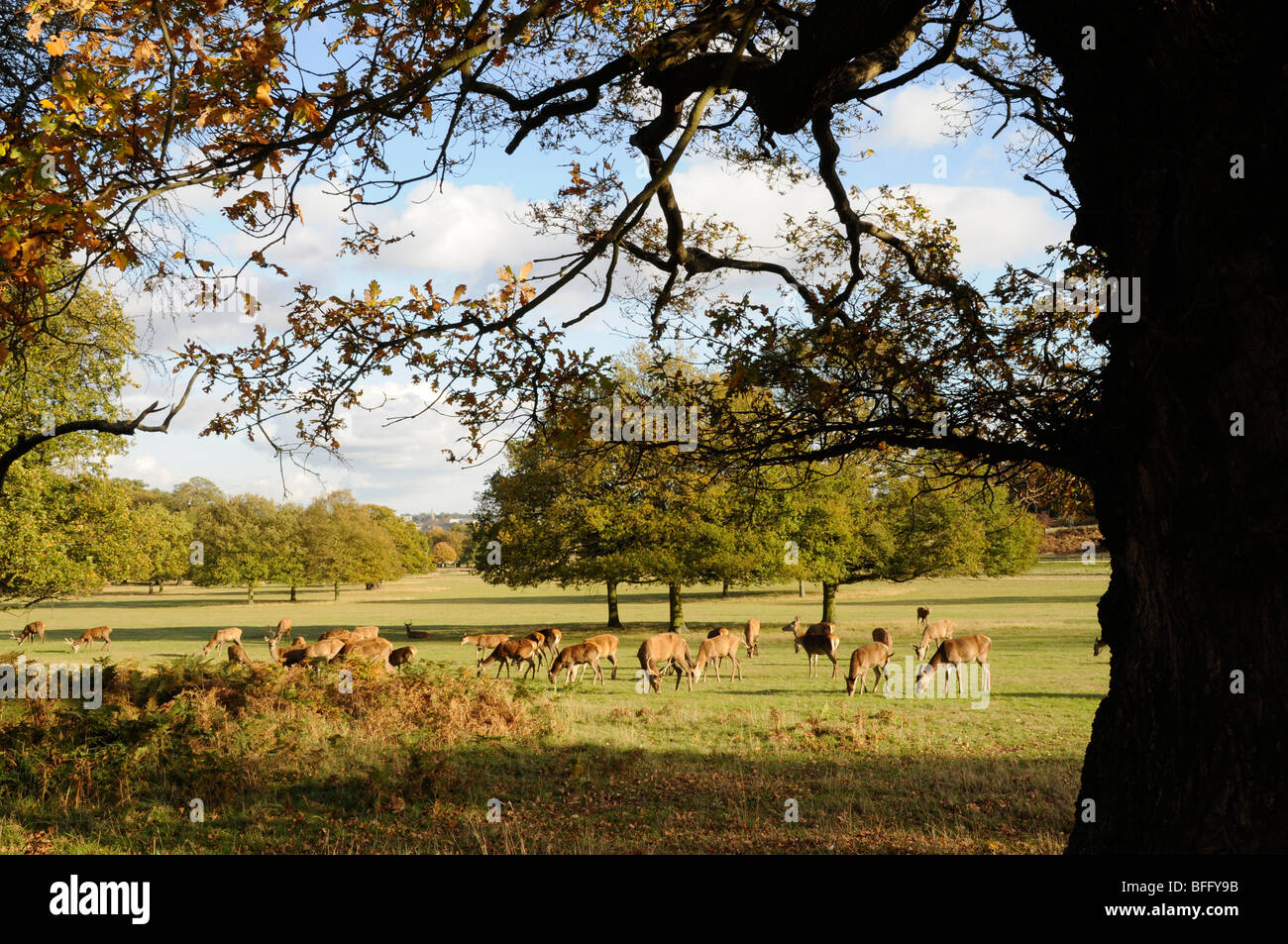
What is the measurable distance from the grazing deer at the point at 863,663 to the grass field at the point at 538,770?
0.66 metres

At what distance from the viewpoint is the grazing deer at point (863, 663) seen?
20.8 metres

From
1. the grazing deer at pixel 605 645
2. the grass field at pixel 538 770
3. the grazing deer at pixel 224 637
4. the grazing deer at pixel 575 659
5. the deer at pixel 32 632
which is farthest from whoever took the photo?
the deer at pixel 32 632

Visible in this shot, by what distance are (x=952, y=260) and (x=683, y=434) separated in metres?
3.42

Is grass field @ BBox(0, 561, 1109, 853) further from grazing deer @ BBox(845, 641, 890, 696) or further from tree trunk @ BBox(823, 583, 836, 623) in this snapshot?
tree trunk @ BBox(823, 583, 836, 623)

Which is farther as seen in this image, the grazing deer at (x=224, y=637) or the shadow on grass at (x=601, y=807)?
the grazing deer at (x=224, y=637)

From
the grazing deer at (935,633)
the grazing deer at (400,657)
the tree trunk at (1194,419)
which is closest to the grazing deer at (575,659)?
the grazing deer at (400,657)

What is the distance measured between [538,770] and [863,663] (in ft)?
37.2

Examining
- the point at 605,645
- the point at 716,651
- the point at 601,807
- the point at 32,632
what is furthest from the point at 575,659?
the point at 32,632

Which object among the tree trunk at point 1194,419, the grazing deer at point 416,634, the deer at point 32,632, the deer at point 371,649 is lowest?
the grazing deer at point 416,634

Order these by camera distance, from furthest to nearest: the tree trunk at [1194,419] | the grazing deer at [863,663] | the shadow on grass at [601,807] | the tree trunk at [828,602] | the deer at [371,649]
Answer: the tree trunk at [828,602] < the deer at [371,649] < the grazing deer at [863,663] < the shadow on grass at [601,807] < the tree trunk at [1194,419]

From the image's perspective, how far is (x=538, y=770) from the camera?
39.9 feet

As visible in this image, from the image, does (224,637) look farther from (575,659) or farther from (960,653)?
(960,653)

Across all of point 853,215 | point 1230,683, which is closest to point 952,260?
point 853,215

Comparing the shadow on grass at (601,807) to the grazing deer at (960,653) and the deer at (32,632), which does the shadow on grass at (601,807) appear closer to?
the grazing deer at (960,653)
